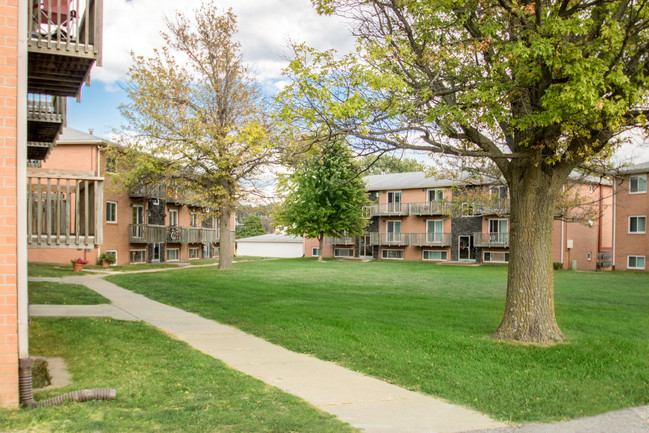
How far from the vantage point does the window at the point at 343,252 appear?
5369 centimetres

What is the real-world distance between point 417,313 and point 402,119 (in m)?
5.54

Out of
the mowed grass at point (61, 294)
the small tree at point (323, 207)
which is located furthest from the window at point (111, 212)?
the mowed grass at point (61, 294)

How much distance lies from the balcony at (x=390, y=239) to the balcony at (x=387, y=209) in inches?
71.9

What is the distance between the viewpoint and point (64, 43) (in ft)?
24.7

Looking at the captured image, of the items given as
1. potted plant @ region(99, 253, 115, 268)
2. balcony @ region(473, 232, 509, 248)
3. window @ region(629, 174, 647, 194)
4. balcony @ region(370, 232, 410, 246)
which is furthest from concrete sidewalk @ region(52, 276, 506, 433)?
balcony @ region(370, 232, 410, 246)

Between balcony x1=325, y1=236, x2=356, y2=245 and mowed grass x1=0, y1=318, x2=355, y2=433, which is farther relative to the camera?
balcony x1=325, y1=236, x2=356, y2=245

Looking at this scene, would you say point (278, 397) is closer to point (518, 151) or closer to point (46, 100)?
point (518, 151)

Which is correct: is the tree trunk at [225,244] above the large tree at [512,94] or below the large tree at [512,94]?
below

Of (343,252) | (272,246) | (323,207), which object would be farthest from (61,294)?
(272,246)

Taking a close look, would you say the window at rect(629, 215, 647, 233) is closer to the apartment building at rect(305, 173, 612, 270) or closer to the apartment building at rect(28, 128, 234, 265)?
the apartment building at rect(305, 173, 612, 270)

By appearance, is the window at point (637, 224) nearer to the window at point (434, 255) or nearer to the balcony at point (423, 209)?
the balcony at point (423, 209)

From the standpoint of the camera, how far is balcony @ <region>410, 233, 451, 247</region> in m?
46.5

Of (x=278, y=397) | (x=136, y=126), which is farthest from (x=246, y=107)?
(x=278, y=397)

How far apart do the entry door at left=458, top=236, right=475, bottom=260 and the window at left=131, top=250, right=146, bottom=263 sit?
25109mm
